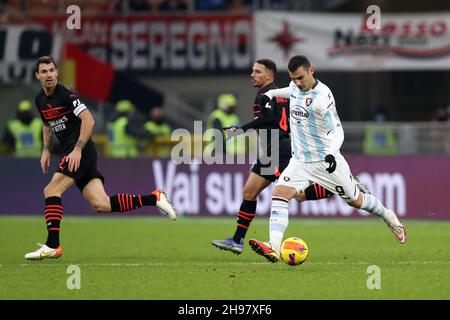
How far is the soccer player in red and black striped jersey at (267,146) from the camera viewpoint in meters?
13.1

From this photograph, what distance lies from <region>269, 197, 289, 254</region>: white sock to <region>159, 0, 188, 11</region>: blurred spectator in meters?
16.3

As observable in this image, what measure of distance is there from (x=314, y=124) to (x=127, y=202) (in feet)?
7.78

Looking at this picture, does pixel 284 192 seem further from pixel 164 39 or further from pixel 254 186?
pixel 164 39

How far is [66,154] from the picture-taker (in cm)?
1280

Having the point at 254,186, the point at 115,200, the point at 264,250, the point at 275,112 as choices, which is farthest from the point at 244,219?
the point at 264,250

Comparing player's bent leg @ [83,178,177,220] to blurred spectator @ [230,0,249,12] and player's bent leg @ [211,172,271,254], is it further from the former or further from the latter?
blurred spectator @ [230,0,249,12]

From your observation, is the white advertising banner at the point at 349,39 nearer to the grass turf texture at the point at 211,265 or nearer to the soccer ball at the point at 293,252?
the grass turf texture at the point at 211,265

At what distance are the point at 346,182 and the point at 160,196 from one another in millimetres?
2234

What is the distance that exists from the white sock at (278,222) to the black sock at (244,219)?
4.45 ft

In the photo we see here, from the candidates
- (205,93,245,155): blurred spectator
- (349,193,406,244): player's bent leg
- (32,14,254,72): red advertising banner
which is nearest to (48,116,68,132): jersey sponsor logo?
(349,193,406,244): player's bent leg

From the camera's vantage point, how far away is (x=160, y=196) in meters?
13.1

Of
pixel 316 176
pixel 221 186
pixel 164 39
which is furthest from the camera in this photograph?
pixel 164 39

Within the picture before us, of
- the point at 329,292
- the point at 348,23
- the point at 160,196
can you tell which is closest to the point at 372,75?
the point at 348,23

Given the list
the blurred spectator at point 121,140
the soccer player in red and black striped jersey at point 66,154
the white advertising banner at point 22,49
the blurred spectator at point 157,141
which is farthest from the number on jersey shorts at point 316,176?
the white advertising banner at point 22,49
